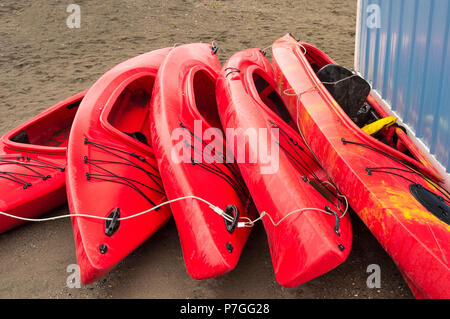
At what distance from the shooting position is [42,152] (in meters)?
3.10

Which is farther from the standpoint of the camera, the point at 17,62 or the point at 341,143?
the point at 17,62

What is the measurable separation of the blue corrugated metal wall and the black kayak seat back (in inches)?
14.7

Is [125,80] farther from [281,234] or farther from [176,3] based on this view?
[176,3]

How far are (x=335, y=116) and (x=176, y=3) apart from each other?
21.0 ft

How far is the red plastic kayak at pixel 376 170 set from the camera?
75.3 inches

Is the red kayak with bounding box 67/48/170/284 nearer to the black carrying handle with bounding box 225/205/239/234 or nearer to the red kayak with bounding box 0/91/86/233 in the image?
the red kayak with bounding box 0/91/86/233

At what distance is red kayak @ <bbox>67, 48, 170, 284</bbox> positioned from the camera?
7.34ft

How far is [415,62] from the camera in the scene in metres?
2.97

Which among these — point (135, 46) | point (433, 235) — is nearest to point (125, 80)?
point (433, 235)

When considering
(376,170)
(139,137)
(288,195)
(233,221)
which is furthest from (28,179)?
(376,170)

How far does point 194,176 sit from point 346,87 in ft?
4.93

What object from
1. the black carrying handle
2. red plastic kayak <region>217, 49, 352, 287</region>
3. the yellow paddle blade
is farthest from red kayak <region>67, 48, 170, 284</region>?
the yellow paddle blade

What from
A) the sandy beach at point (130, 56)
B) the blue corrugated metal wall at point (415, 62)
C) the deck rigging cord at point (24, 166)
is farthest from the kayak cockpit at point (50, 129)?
the blue corrugated metal wall at point (415, 62)
